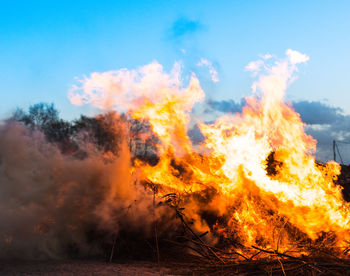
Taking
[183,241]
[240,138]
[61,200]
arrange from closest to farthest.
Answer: [61,200] → [183,241] → [240,138]

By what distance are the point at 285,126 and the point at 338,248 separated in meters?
2.92

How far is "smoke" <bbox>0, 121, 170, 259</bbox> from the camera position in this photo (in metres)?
6.74

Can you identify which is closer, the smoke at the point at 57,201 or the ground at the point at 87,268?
the ground at the point at 87,268

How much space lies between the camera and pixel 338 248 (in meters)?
7.07

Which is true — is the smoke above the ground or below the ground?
above

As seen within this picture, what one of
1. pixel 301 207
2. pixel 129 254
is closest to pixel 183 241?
pixel 129 254

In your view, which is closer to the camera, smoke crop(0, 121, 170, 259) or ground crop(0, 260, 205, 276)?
ground crop(0, 260, 205, 276)

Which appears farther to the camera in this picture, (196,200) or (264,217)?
(196,200)

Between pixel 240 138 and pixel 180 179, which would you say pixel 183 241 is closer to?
pixel 180 179

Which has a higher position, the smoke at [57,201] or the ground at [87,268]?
the smoke at [57,201]

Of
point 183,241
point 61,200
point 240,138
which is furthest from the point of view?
point 240,138

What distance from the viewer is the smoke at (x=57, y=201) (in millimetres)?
6738

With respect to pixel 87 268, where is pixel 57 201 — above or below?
above

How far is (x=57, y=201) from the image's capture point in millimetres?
6883
